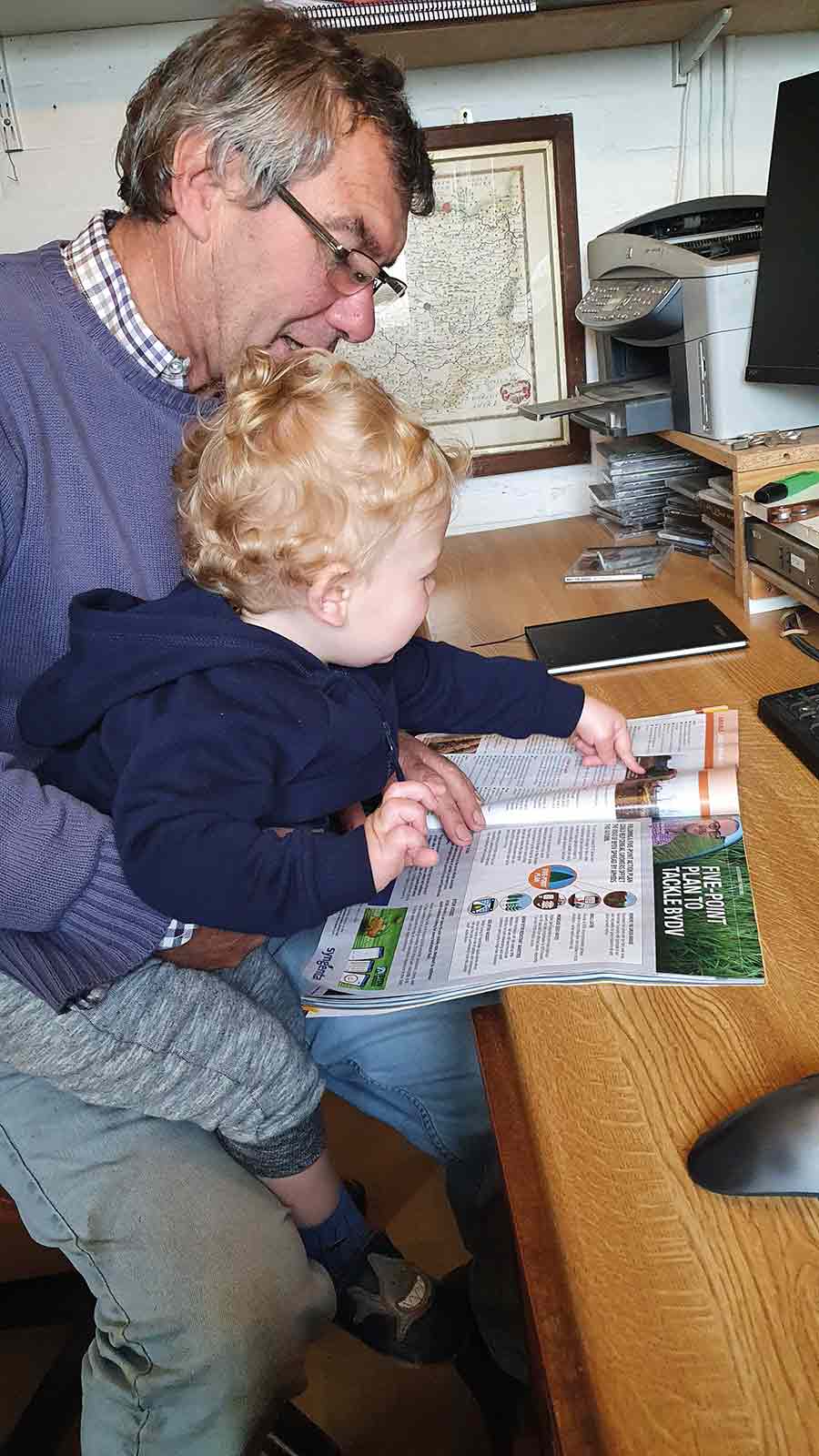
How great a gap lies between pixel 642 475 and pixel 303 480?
1.18 meters

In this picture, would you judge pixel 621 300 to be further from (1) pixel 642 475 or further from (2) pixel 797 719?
(2) pixel 797 719

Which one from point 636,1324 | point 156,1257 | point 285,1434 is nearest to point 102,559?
point 156,1257

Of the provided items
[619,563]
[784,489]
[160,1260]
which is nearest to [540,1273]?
[160,1260]

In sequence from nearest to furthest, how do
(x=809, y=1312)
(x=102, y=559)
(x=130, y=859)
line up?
(x=809, y=1312), (x=130, y=859), (x=102, y=559)

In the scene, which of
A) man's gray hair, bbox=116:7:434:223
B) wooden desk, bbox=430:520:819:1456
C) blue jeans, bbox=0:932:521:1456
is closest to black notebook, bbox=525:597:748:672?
wooden desk, bbox=430:520:819:1456

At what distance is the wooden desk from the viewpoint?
53 cm

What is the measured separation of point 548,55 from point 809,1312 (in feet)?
7.19

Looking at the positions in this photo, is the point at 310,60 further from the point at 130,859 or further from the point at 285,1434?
the point at 285,1434

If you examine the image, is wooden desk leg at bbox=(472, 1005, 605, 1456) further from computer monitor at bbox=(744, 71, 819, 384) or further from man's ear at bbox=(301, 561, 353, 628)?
computer monitor at bbox=(744, 71, 819, 384)

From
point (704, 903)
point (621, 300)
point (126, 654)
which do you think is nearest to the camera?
point (704, 903)

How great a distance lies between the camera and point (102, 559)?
1.13 metres

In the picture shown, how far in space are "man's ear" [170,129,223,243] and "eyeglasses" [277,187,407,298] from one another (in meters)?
0.08

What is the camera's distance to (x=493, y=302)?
227 cm

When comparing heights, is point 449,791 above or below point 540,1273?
above
